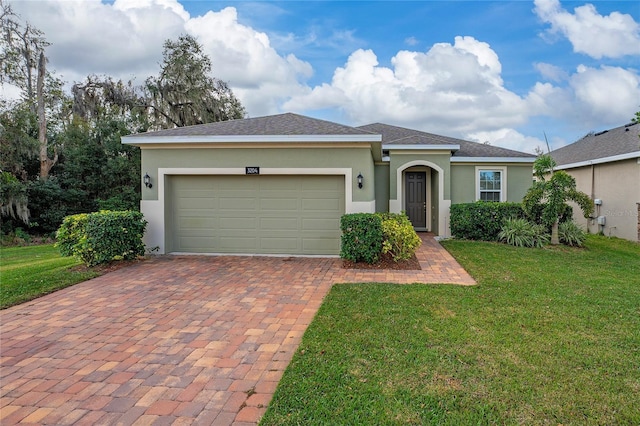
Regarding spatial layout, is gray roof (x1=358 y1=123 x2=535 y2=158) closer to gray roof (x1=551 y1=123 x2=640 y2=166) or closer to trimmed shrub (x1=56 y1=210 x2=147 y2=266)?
gray roof (x1=551 y1=123 x2=640 y2=166)

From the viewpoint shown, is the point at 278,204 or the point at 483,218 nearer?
the point at 278,204

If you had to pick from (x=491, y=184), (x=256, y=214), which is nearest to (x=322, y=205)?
(x=256, y=214)

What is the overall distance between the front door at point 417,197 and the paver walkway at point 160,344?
Result: 679 centimetres

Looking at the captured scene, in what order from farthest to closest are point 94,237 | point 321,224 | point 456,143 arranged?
point 456,143
point 321,224
point 94,237

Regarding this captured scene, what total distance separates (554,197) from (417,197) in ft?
15.2

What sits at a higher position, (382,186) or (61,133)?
(61,133)

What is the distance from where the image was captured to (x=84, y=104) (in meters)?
18.7

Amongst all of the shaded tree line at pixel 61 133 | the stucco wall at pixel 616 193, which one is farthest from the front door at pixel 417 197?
the shaded tree line at pixel 61 133

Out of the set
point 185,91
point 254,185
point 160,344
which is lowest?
point 160,344

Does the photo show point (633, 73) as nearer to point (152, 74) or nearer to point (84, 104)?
point (152, 74)

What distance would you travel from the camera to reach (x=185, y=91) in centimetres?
2056

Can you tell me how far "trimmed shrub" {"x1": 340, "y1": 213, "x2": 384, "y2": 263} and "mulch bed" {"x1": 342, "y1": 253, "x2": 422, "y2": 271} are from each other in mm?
112

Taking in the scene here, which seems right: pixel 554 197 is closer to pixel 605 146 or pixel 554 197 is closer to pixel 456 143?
pixel 456 143

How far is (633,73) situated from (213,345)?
1497 centimetres
